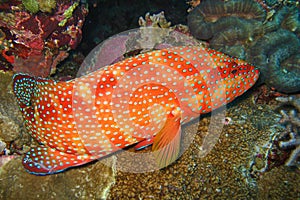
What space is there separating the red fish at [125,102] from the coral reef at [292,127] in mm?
1436

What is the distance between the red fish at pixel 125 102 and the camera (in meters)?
3.66

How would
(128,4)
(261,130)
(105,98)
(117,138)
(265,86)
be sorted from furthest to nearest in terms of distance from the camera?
(128,4) < (265,86) < (261,130) < (117,138) < (105,98)

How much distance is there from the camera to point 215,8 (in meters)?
5.60


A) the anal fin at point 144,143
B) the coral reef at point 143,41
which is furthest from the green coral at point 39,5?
the anal fin at point 144,143

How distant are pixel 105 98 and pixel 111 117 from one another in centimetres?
32

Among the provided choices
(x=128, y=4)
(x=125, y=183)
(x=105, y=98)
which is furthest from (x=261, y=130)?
(x=128, y=4)

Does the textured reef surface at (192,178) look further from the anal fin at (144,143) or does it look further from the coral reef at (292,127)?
the anal fin at (144,143)

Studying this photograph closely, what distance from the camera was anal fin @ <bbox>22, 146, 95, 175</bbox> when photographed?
4094 millimetres

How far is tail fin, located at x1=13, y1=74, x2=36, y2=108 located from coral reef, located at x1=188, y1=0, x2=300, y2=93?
12.5 ft

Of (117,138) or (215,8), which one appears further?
(215,8)

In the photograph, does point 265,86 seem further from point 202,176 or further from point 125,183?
point 125,183

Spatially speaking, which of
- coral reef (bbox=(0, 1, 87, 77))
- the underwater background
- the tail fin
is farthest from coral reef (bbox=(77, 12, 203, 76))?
the tail fin

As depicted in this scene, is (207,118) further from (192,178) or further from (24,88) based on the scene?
(24,88)

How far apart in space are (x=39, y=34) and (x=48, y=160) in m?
2.51
